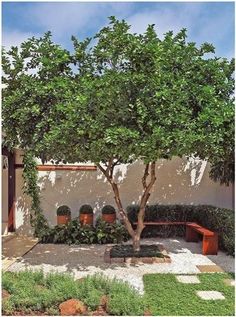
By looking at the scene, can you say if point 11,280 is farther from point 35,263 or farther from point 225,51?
point 225,51

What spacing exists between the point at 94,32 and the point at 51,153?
99.5 inches

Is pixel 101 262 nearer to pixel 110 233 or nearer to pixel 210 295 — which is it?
pixel 110 233

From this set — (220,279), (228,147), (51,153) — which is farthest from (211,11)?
(220,279)

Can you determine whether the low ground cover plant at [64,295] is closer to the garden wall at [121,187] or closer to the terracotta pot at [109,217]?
the terracotta pot at [109,217]

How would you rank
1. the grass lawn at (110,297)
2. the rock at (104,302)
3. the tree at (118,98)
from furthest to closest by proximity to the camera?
the tree at (118,98) < the rock at (104,302) < the grass lawn at (110,297)

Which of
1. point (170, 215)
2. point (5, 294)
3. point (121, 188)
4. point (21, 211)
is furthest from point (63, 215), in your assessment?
point (5, 294)

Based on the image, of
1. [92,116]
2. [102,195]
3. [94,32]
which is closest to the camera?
[92,116]

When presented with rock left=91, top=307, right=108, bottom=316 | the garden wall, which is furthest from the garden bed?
the garden wall

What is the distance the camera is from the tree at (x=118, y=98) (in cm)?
726

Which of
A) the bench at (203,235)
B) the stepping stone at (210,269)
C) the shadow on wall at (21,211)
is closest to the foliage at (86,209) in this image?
the bench at (203,235)

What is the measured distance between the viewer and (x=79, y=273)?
800cm

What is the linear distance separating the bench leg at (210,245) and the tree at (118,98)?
2.45 m

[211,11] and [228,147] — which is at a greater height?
[211,11]

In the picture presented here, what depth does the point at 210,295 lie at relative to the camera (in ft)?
21.3
